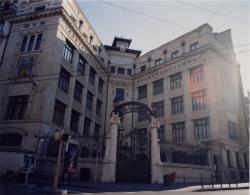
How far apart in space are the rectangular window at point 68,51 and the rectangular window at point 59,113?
5513 mm

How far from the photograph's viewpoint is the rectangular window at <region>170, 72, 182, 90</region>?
32.2m

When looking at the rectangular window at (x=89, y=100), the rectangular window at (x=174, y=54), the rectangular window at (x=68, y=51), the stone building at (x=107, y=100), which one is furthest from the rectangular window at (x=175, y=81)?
the rectangular window at (x=68, y=51)

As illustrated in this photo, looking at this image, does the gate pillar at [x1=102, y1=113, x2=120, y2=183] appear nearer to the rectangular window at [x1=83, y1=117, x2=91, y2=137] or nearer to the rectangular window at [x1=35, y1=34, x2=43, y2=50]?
the rectangular window at [x1=83, y1=117, x2=91, y2=137]

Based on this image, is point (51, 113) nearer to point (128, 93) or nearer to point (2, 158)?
point (2, 158)

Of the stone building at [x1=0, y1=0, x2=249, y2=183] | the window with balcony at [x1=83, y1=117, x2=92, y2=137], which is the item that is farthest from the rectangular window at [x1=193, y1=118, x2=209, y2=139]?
the window with balcony at [x1=83, y1=117, x2=92, y2=137]

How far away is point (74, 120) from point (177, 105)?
47.0ft

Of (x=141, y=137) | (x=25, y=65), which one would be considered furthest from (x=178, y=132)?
(x=25, y=65)

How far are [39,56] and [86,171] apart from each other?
13.5 meters

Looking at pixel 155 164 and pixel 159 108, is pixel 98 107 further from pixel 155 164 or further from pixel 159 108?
pixel 155 164

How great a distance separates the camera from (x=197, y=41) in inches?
1245

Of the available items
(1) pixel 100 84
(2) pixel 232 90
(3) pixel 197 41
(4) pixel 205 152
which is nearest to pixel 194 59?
(3) pixel 197 41

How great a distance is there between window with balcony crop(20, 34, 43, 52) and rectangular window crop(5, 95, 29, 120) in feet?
19.4

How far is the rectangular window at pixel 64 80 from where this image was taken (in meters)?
25.2

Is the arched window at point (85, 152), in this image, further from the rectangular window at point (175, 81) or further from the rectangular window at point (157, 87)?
the rectangular window at point (175, 81)
